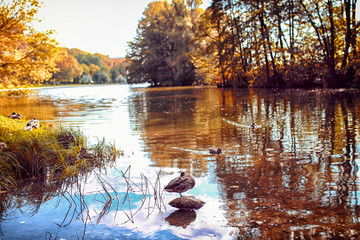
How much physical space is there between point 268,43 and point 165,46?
119 ft

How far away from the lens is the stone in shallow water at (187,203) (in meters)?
4.67

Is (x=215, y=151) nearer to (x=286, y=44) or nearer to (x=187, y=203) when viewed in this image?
(x=187, y=203)

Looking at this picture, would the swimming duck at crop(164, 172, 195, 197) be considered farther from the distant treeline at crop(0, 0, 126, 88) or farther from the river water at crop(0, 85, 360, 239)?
the distant treeline at crop(0, 0, 126, 88)

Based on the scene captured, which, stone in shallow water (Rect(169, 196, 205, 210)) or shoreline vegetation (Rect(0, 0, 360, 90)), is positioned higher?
shoreline vegetation (Rect(0, 0, 360, 90))

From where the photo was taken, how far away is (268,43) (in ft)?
113

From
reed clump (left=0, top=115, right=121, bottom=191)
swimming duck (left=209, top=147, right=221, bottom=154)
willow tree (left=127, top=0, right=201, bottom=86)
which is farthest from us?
willow tree (left=127, top=0, right=201, bottom=86)

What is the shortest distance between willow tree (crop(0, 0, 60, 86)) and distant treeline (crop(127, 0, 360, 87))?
2299cm

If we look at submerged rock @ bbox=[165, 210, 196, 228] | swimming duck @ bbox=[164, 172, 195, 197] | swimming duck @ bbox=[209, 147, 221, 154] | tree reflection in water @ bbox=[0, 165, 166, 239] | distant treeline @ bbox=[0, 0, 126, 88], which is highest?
distant treeline @ bbox=[0, 0, 126, 88]

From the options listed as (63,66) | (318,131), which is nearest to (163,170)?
(318,131)

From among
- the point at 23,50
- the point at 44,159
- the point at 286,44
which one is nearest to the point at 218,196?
the point at 44,159

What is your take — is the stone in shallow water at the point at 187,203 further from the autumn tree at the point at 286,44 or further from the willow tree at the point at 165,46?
the willow tree at the point at 165,46

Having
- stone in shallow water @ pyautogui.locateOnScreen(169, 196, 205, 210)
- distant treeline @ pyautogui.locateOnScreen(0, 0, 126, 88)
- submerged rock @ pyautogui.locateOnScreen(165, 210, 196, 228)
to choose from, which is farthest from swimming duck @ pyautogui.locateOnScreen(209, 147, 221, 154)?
distant treeline @ pyautogui.locateOnScreen(0, 0, 126, 88)

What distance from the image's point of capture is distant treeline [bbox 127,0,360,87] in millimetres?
27672

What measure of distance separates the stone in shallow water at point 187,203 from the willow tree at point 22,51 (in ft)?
46.3
